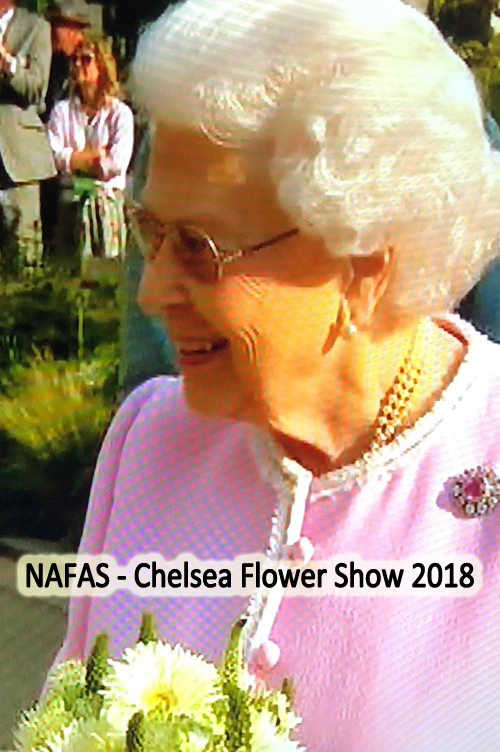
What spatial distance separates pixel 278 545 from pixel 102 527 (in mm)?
194

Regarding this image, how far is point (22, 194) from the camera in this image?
1.06 meters

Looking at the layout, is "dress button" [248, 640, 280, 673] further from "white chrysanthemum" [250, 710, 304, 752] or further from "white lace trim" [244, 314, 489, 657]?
"white chrysanthemum" [250, 710, 304, 752]

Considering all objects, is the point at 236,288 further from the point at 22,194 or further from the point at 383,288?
the point at 22,194

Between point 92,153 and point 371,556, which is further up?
point 92,153

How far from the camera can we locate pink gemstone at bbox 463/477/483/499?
0.90 meters

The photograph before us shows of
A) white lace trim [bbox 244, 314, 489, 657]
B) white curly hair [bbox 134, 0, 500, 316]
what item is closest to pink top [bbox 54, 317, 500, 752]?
white lace trim [bbox 244, 314, 489, 657]

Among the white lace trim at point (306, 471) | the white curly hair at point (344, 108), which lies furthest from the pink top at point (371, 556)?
the white curly hair at point (344, 108)

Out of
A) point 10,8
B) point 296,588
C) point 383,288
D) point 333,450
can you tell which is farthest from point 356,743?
point 10,8

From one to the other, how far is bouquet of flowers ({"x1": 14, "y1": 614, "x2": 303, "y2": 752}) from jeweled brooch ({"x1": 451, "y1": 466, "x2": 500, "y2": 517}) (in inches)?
12.8

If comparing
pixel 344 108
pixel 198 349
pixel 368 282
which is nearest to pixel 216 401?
pixel 198 349

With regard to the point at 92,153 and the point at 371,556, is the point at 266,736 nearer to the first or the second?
the point at 371,556

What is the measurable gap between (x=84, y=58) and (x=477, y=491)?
52cm

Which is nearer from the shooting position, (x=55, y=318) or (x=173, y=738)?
(x=173, y=738)

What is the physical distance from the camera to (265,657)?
0.92m
